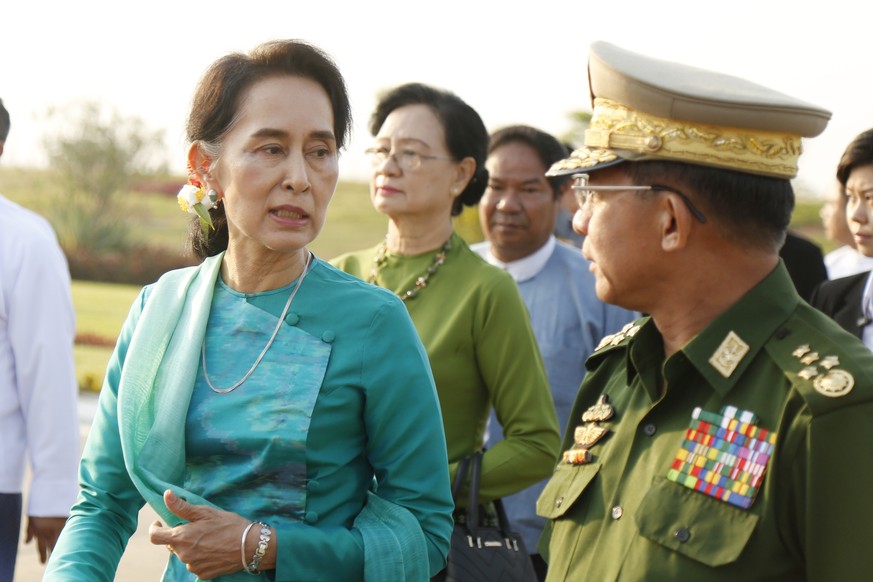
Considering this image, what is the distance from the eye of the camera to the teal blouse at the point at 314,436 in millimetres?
2402

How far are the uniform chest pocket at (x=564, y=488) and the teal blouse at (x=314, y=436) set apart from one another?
0.71ft

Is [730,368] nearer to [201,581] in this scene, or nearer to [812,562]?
[812,562]

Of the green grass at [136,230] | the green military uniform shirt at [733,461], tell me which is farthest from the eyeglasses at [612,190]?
the green grass at [136,230]

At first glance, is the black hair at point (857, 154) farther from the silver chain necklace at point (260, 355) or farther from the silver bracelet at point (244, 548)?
the silver bracelet at point (244, 548)

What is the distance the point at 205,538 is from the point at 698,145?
1.24 metres

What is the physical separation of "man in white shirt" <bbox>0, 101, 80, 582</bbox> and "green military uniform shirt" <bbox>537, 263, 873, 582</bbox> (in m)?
2.20

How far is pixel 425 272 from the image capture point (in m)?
3.97

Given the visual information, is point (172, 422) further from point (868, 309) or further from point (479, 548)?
point (868, 309)

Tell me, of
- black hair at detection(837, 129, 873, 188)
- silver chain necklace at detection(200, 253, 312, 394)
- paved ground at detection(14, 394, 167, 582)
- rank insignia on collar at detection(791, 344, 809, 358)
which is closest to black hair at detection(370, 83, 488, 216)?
black hair at detection(837, 129, 873, 188)

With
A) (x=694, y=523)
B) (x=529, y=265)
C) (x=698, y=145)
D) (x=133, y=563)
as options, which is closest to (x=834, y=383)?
(x=694, y=523)

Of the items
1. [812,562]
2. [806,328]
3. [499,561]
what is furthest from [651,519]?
[499,561]

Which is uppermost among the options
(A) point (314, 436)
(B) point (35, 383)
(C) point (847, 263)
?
(A) point (314, 436)

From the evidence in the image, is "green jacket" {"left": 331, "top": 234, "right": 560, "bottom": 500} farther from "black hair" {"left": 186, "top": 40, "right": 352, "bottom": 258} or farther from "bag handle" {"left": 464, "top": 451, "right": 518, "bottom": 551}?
"black hair" {"left": 186, "top": 40, "right": 352, "bottom": 258}

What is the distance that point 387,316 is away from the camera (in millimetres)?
2500
